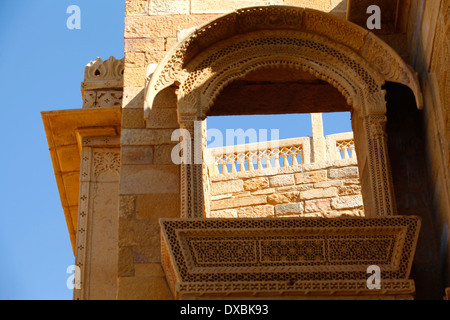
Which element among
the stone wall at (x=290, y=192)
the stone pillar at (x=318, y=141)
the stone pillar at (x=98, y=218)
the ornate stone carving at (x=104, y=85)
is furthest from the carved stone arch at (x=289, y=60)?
the stone pillar at (x=318, y=141)

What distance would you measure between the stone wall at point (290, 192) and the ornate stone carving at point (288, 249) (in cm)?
504

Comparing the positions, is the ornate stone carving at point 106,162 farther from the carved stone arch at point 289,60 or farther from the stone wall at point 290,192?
the stone wall at point 290,192

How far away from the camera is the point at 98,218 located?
28.5 ft

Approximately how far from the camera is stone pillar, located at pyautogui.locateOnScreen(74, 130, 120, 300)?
8.41 m

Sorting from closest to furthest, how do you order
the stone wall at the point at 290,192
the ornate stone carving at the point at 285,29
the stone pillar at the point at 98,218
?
the ornate stone carving at the point at 285,29 → the stone pillar at the point at 98,218 → the stone wall at the point at 290,192

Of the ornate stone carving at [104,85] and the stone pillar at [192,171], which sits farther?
the ornate stone carving at [104,85]

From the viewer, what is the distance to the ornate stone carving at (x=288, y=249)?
22.0ft

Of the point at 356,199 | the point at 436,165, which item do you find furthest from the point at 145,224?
the point at 356,199

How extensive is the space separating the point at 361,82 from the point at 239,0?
154cm

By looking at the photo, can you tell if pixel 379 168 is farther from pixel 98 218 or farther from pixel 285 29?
pixel 98 218

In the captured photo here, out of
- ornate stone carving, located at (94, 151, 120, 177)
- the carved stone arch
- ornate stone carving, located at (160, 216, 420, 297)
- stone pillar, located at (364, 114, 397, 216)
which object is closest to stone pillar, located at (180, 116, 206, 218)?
the carved stone arch

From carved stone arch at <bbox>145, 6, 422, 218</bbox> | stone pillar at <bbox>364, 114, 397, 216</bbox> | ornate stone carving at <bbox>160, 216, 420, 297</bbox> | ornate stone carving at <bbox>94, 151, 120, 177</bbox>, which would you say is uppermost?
carved stone arch at <bbox>145, 6, 422, 218</bbox>

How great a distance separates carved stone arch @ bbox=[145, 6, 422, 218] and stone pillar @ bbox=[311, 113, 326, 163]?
16.5 ft

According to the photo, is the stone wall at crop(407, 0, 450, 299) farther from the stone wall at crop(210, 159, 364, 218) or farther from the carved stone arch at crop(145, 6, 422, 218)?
the stone wall at crop(210, 159, 364, 218)
